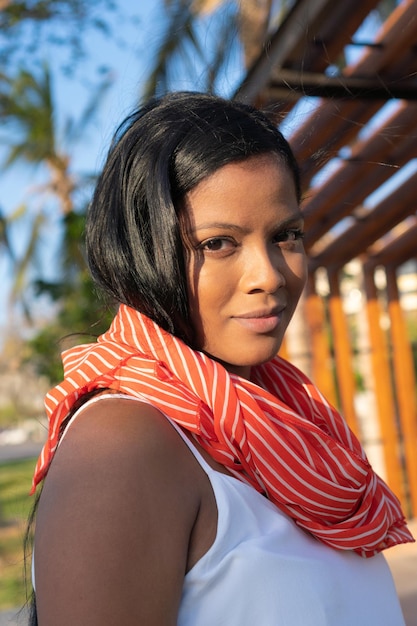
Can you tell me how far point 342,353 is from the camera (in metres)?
5.07

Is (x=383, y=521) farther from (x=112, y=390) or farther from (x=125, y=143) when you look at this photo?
(x=125, y=143)

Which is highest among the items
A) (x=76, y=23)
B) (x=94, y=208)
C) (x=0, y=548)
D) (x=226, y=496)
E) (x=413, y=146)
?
(x=76, y=23)

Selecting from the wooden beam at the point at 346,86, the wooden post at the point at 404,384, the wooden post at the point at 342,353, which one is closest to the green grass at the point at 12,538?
the wooden beam at the point at 346,86

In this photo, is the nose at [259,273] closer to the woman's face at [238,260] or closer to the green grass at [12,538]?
the woman's face at [238,260]

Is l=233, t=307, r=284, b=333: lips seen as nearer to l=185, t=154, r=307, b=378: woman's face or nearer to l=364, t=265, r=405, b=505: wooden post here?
l=185, t=154, r=307, b=378: woman's face

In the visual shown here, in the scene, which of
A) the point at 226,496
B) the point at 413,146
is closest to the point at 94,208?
the point at 226,496

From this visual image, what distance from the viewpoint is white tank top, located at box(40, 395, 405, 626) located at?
1021 mm

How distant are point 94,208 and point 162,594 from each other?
0.66 meters

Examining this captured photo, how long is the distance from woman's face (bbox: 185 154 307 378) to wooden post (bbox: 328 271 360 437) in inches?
148

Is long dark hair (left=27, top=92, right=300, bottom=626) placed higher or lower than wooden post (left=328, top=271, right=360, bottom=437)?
higher

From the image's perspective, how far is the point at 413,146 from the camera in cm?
327

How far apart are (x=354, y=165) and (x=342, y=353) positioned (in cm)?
193

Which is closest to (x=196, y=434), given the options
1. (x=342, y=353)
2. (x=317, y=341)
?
(x=317, y=341)

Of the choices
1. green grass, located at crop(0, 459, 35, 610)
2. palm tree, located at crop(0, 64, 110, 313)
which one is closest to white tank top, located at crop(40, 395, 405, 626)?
green grass, located at crop(0, 459, 35, 610)
